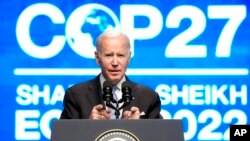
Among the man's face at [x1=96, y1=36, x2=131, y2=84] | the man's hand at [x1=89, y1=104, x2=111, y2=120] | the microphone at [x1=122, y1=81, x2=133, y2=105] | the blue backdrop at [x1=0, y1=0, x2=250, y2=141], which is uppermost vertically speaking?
the blue backdrop at [x1=0, y1=0, x2=250, y2=141]

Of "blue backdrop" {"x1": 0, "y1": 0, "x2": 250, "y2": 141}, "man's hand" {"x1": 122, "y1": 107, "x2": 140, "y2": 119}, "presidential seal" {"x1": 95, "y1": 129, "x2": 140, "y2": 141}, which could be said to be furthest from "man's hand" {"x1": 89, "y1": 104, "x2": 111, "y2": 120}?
"blue backdrop" {"x1": 0, "y1": 0, "x2": 250, "y2": 141}

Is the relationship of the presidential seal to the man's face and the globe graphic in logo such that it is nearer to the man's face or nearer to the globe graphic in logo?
the man's face

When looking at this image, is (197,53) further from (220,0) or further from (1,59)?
(1,59)

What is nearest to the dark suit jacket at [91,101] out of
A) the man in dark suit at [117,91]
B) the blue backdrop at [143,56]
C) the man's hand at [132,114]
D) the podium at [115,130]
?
the man in dark suit at [117,91]

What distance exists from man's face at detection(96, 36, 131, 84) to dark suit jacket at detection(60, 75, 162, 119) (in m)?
0.09

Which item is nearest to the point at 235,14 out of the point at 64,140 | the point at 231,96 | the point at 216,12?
the point at 216,12

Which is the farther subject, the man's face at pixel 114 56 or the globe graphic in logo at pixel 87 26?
the globe graphic in logo at pixel 87 26

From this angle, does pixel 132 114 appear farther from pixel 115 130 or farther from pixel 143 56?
pixel 143 56

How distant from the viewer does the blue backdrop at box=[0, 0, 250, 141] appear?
4.56 meters

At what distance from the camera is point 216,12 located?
15.2ft

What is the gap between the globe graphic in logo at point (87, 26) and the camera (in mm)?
4605

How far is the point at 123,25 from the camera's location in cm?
459

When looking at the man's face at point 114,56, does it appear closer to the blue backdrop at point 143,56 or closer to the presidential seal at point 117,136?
the presidential seal at point 117,136

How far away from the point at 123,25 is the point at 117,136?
2150mm
